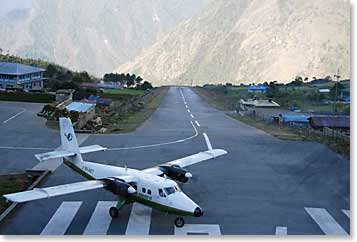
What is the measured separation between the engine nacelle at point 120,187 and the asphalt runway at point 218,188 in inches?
42.9

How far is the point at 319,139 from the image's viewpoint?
3819 cm

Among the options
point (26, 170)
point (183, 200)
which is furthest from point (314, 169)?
point (26, 170)

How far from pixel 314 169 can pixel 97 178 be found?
1419 cm

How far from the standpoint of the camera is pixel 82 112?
50219 mm

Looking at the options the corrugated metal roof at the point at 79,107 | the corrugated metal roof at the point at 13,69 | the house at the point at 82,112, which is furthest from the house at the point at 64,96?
the corrugated metal roof at the point at 13,69

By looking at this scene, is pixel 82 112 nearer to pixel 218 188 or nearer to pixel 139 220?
pixel 218 188

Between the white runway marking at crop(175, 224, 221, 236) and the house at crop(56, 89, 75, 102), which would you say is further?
the house at crop(56, 89, 75, 102)

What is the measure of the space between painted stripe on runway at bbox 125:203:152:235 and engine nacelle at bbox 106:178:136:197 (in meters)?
1.10

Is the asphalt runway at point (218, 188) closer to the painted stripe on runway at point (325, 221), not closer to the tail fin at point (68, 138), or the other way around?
the painted stripe on runway at point (325, 221)

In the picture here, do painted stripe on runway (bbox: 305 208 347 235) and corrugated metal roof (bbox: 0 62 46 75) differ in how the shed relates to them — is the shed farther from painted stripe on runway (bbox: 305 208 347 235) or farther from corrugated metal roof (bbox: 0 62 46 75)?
corrugated metal roof (bbox: 0 62 46 75)

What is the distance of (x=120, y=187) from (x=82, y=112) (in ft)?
108

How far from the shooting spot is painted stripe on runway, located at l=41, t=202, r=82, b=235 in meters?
17.0

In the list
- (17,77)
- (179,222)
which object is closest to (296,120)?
(179,222)

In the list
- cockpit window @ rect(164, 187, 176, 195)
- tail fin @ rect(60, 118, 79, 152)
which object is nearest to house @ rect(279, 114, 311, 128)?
tail fin @ rect(60, 118, 79, 152)
